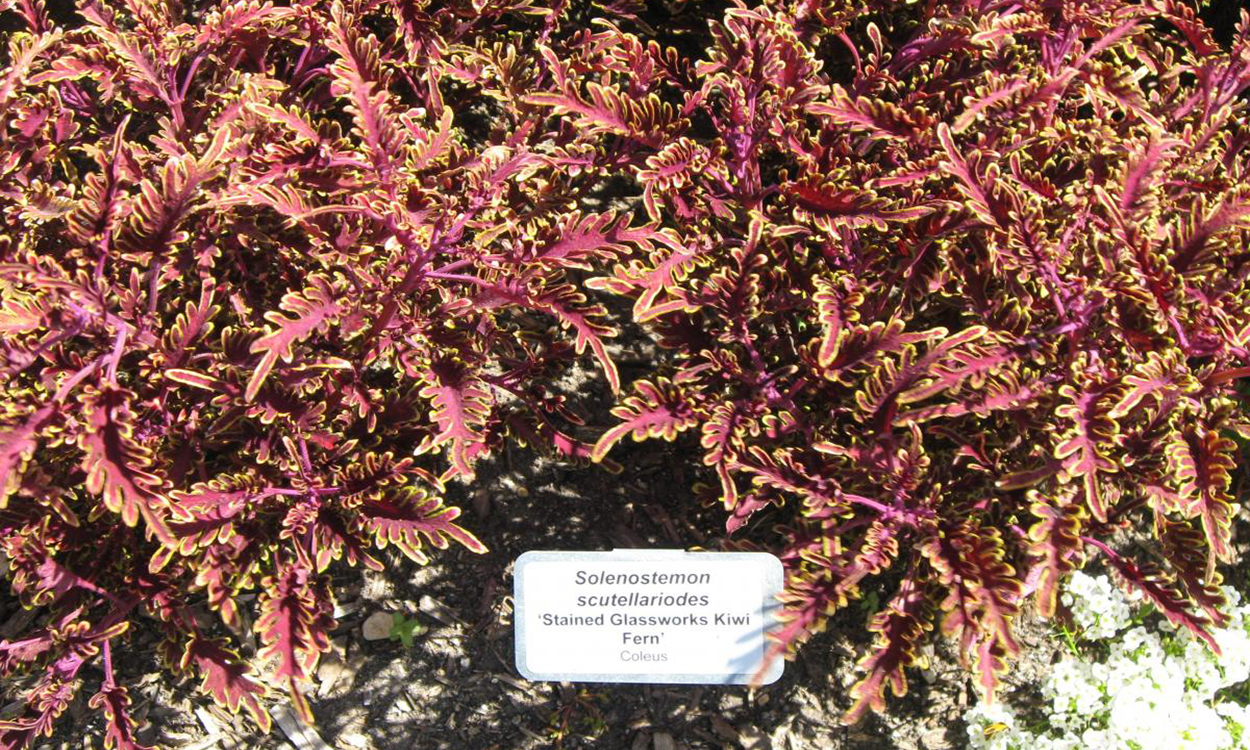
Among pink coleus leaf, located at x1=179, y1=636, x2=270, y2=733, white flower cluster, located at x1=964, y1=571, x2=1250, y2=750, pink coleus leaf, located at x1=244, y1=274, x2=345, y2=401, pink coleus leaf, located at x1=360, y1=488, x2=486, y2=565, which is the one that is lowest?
pink coleus leaf, located at x1=179, y1=636, x2=270, y2=733

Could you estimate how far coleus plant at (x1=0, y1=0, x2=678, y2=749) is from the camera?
6.67 ft

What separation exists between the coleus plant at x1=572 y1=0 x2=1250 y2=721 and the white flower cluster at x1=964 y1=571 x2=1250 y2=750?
10cm

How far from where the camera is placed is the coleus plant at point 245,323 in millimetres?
2033

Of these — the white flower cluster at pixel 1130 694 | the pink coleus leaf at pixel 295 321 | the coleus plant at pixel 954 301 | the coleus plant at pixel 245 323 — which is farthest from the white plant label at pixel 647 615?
the pink coleus leaf at pixel 295 321

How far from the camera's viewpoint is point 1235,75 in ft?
7.72

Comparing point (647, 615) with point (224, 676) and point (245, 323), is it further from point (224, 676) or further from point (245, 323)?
point (245, 323)

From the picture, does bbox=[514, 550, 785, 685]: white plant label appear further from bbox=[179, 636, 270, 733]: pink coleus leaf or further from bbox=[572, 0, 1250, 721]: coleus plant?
bbox=[179, 636, 270, 733]: pink coleus leaf

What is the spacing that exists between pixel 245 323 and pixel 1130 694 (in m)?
1.99

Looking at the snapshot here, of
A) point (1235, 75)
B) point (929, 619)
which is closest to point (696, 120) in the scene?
point (1235, 75)

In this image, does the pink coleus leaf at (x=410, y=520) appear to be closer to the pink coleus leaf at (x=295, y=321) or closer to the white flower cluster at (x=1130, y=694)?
the pink coleus leaf at (x=295, y=321)

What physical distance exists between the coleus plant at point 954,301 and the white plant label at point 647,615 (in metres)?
0.12

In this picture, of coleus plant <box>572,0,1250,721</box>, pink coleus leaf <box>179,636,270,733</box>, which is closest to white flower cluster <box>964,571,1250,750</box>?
coleus plant <box>572,0,1250,721</box>

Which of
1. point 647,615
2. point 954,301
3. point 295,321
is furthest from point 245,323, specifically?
point 954,301

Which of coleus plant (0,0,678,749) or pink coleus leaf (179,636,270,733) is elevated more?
coleus plant (0,0,678,749)
